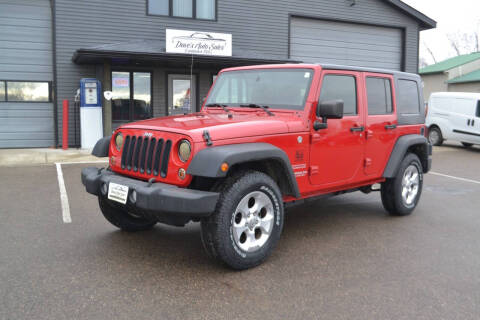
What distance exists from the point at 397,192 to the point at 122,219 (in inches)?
132

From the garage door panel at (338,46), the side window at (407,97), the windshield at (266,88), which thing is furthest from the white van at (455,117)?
the windshield at (266,88)

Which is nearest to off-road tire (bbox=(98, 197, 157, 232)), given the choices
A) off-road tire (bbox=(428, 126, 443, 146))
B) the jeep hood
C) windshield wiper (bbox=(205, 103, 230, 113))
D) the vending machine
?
the jeep hood

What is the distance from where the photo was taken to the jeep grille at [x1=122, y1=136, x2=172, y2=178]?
12.7 ft

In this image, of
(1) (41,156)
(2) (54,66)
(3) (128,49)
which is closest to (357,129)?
(3) (128,49)

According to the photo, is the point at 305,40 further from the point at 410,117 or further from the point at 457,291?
the point at 457,291

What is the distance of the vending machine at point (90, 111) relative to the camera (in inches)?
521

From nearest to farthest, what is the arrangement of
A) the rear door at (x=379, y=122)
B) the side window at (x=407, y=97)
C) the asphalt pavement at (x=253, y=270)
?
the asphalt pavement at (x=253, y=270), the rear door at (x=379, y=122), the side window at (x=407, y=97)

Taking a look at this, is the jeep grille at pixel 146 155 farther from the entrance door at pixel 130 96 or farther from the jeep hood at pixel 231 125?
the entrance door at pixel 130 96

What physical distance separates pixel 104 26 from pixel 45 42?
1.81 metres

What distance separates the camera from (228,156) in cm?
356

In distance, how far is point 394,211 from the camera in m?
5.90

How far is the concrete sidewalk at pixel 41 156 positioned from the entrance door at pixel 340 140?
824cm

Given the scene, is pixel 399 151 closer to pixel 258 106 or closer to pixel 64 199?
pixel 258 106

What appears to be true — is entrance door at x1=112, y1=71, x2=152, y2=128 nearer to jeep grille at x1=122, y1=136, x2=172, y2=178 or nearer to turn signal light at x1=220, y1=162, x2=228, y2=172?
jeep grille at x1=122, y1=136, x2=172, y2=178
